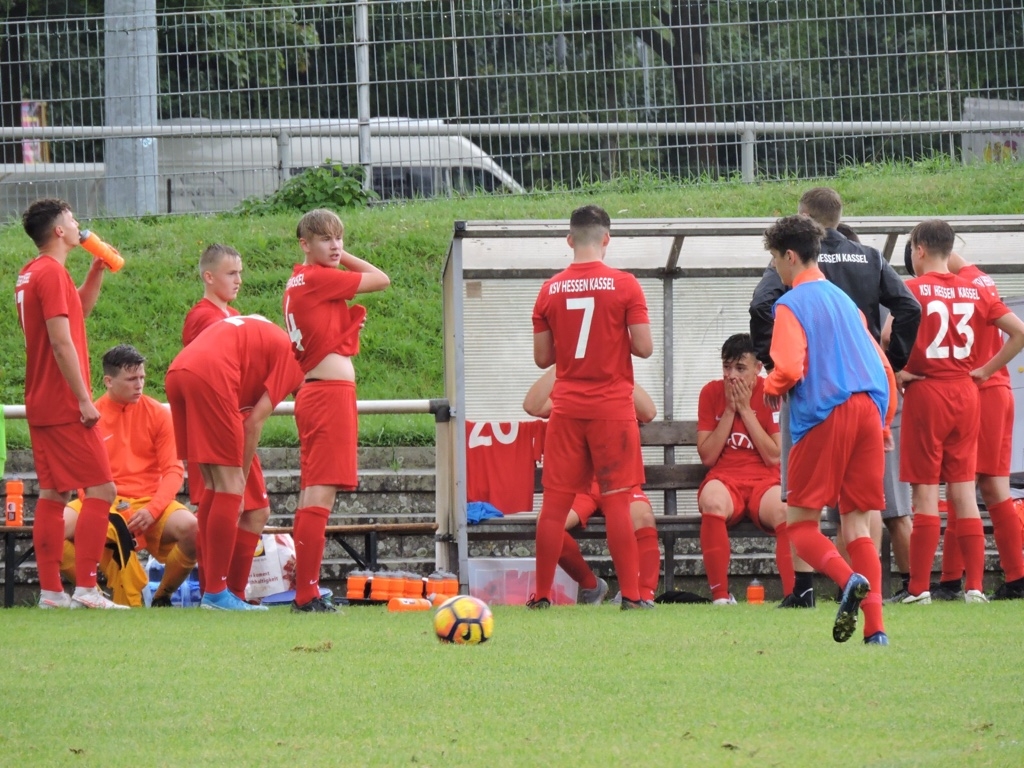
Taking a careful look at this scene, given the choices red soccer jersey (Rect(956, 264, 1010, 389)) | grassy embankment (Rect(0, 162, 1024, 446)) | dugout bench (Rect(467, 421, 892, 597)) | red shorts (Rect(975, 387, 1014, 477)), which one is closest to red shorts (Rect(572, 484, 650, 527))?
dugout bench (Rect(467, 421, 892, 597))

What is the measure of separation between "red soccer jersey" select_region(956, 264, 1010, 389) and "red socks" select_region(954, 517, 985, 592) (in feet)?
2.76

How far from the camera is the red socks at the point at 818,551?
6.36m

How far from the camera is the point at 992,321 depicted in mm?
8992

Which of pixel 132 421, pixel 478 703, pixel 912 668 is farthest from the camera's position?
pixel 132 421

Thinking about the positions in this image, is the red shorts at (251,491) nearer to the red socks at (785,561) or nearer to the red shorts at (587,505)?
the red shorts at (587,505)

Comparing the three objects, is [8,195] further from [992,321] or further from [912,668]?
[912,668]

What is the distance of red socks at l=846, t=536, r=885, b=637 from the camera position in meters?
6.33

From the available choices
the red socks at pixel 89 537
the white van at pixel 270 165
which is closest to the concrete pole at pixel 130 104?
the white van at pixel 270 165

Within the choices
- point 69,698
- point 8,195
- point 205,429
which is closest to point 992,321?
point 205,429

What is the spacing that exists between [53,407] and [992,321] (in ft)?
17.1

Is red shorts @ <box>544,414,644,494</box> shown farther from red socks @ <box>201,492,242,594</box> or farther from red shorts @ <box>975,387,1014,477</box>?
red shorts @ <box>975,387,1014,477</box>

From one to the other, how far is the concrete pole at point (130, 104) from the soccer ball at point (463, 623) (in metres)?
10.0

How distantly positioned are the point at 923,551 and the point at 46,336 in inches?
A: 195

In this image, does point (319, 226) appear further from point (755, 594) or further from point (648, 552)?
point (755, 594)
